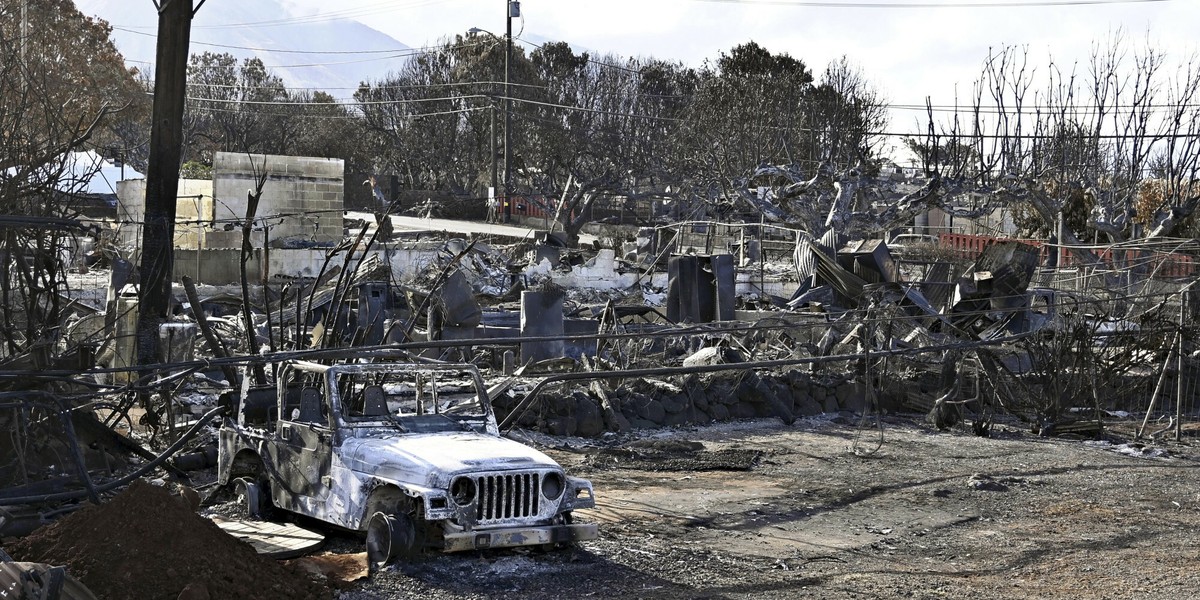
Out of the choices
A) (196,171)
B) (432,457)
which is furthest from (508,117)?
(432,457)

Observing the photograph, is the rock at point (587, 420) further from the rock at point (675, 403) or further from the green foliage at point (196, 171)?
the green foliage at point (196, 171)

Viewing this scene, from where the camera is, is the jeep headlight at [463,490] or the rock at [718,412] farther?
the rock at [718,412]

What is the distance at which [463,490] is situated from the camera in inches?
340

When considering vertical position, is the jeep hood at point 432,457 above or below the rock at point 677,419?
above

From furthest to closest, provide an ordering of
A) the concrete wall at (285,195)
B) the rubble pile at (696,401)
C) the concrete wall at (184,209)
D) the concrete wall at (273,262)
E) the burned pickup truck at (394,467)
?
1. the concrete wall at (285,195)
2. the concrete wall at (184,209)
3. the concrete wall at (273,262)
4. the rubble pile at (696,401)
5. the burned pickup truck at (394,467)

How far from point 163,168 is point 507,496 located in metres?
6.78

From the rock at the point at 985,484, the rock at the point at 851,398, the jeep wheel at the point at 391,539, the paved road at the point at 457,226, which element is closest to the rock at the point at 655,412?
the rock at the point at 851,398

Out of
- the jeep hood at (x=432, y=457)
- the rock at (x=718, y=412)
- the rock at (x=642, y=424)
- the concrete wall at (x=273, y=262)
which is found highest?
the concrete wall at (x=273, y=262)

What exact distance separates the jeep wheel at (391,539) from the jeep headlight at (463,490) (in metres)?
0.37

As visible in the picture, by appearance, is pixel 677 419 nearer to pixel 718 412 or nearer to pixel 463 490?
pixel 718 412

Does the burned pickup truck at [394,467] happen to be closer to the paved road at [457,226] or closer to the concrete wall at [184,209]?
the concrete wall at [184,209]

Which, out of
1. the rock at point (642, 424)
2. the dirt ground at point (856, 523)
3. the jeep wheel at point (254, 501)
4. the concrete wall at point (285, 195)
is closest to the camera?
the dirt ground at point (856, 523)

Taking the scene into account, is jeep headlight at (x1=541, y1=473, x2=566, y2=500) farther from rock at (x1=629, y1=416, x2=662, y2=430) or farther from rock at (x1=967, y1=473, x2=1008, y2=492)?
rock at (x1=629, y1=416, x2=662, y2=430)

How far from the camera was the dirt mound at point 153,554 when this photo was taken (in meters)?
7.33
